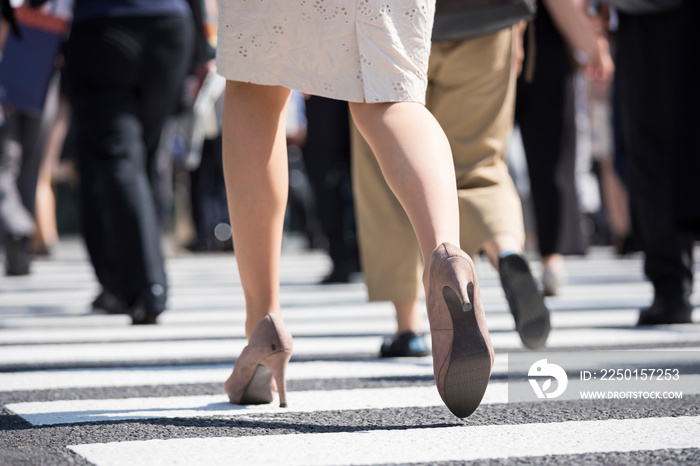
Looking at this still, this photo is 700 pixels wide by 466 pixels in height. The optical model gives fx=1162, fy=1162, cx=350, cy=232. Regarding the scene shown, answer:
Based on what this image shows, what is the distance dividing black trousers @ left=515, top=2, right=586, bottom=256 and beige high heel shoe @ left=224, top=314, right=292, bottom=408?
137 inches

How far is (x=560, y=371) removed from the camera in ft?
9.64

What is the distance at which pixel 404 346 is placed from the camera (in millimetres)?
3586

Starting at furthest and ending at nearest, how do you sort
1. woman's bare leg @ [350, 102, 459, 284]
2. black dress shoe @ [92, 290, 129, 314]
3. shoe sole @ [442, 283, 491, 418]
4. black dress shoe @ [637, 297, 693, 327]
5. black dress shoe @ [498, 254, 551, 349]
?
black dress shoe @ [92, 290, 129, 314]
black dress shoe @ [637, 297, 693, 327]
black dress shoe @ [498, 254, 551, 349]
woman's bare leg @ [350, 102, 459, 284]
shoe sole @ [442, 283, 491, 418]

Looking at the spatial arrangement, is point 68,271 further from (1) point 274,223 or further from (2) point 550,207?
(1) point 274,223

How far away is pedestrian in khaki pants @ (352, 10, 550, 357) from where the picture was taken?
11.8ft

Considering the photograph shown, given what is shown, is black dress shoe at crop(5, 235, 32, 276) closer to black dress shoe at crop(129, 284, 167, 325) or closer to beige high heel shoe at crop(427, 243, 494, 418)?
black dress shoe at crop(129, 284, 167, 325)

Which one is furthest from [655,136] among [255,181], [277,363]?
[277,363]

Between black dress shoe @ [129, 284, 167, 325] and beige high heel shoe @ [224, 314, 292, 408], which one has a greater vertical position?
beige high heel shoe @ [224, 314, 292, 408]

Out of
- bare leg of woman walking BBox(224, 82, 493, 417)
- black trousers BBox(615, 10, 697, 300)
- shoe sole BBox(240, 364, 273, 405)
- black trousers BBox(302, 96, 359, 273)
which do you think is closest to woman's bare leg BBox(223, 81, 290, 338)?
bare leg of woman walking BBox(224, 82, 493, 417)

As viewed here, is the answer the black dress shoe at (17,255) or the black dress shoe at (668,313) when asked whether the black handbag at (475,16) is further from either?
the black dress shoe at (17,255)

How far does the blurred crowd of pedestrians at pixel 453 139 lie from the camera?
3.64 m

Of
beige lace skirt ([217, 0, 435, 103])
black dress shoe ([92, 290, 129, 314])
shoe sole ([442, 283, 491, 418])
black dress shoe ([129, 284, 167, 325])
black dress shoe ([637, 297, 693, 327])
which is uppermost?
beige lace skirt ([217, 0, 435, 103])

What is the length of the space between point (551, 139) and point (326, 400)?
3473mm

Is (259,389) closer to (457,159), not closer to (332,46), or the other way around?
(332,46)
